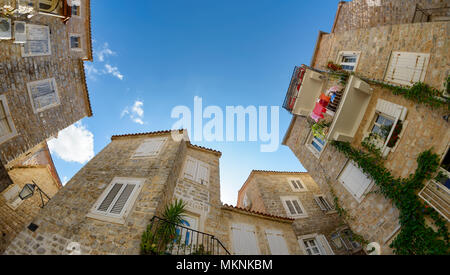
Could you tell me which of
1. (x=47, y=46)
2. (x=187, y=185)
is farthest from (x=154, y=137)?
(x=47, y=46)

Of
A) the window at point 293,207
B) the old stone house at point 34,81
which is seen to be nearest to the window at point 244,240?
the window at point 293,207

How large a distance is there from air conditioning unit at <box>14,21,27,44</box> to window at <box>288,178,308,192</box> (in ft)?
61.4

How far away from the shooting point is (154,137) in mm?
11766

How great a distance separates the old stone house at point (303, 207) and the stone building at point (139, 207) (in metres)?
3.30

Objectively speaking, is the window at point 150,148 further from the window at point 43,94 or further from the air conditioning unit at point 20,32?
the air conditioning unit at point 20,32

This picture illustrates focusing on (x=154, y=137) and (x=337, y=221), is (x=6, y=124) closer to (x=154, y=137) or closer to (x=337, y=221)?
(x=154, y=137)

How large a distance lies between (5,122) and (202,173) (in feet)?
29.0

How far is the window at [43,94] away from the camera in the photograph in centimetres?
866

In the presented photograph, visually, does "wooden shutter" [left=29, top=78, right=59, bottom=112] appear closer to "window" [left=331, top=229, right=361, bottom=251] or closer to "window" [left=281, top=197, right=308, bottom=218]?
"window" [left=281, top=197, right=308, bottom=218]

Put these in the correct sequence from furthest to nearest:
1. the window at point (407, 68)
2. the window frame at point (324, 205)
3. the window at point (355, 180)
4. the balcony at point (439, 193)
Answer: the window frame at point (324, 205) < the window at point (355, 180) < the window at point (407, 68) < the balcony at point (439, 193)

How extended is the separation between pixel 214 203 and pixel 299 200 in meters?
8.48

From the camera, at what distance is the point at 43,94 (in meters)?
9.18

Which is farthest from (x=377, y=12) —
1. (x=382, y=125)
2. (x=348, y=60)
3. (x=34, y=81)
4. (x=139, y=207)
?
(x=34, y=81)

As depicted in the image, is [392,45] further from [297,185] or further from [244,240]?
[297,185]
